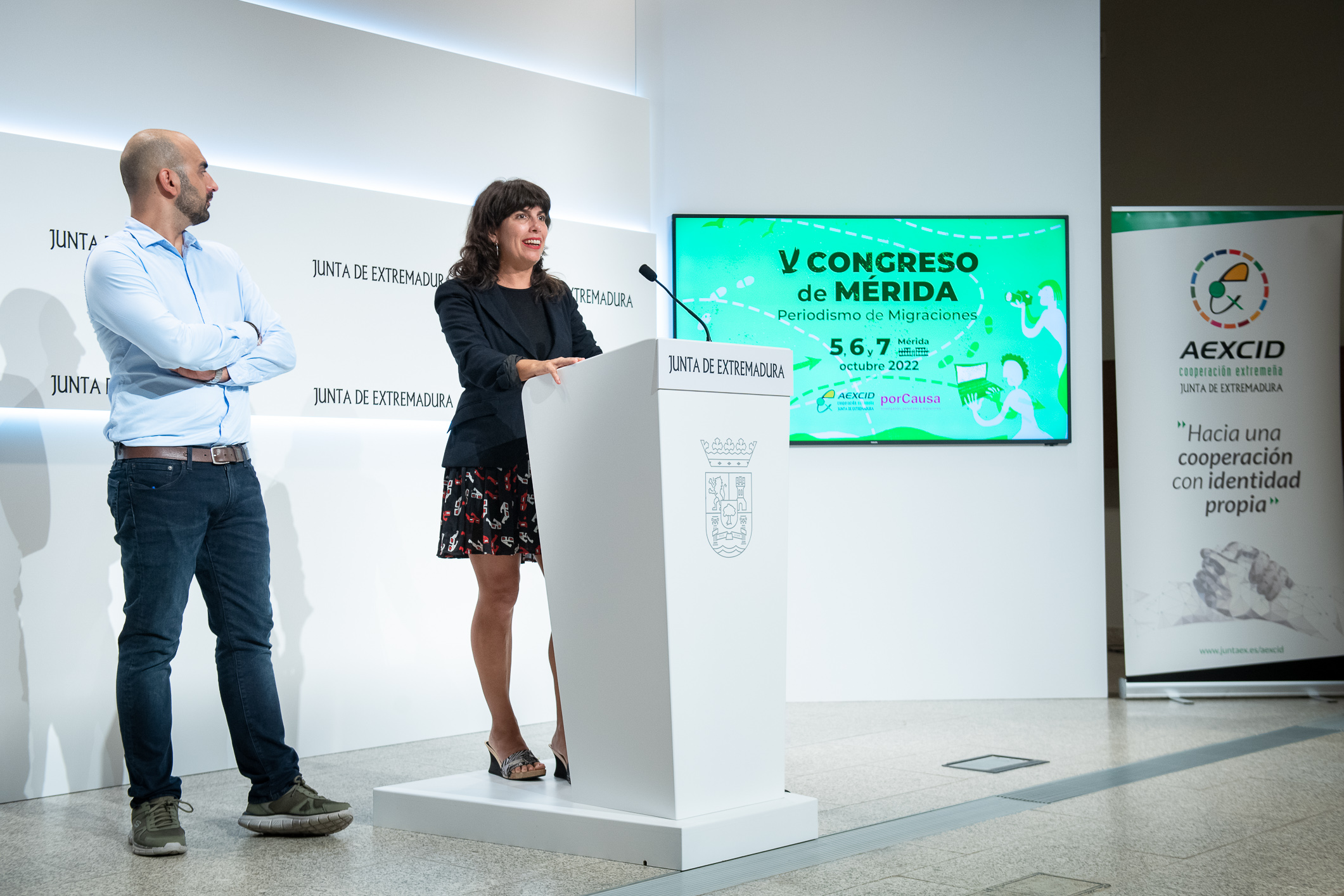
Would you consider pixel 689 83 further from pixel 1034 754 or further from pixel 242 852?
pixel 242 852

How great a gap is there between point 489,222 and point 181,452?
0.83m

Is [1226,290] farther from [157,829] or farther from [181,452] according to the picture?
[157,829]

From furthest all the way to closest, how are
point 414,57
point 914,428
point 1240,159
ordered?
point 1240,159
point 914,428
point 414,57

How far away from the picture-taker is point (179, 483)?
2.31m

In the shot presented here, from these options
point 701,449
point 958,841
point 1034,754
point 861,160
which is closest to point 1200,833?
point 958,841

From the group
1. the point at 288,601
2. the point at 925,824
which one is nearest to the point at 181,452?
the point at 288,601

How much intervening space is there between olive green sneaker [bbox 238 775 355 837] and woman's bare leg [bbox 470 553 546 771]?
37 centimetres

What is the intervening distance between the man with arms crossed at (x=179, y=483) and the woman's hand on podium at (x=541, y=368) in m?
0.57

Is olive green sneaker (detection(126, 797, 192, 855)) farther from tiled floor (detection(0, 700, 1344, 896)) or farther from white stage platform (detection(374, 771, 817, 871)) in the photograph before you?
white stage platform (detection(374, 771, 817, 871))

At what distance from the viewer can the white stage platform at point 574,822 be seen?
209cm

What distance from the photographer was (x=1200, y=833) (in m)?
2.36

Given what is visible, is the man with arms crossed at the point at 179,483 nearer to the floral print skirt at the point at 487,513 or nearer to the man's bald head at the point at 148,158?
the man's bald head at the point at 148,158

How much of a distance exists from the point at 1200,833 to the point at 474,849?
1.50 m

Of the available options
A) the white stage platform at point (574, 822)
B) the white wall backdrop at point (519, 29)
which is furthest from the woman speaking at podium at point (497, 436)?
the white wall backdrop at point (519, 29)
